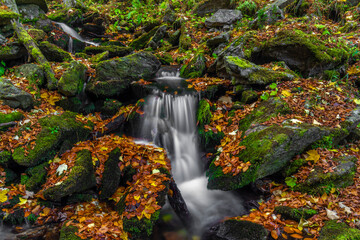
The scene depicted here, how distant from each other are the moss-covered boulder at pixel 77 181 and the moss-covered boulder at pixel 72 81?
2782mm

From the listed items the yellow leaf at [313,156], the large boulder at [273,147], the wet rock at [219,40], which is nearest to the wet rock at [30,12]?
the wet rock at [219,40]

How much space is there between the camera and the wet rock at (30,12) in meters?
9.41

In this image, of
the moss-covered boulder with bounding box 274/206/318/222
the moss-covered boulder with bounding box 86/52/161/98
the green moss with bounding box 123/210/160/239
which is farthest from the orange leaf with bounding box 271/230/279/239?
the moss-covered boulder with bounding box 86/52/161/98

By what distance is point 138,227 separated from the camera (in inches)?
129

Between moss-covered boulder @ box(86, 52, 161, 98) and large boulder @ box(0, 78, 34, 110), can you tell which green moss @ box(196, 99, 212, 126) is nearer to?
moss-covered boulder @ box(86, 52, 161, 98)

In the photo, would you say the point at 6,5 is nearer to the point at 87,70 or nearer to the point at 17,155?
the point at 87,70

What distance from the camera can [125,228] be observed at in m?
3.27

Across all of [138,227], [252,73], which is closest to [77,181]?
[138,227]

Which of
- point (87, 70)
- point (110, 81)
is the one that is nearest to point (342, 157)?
point (110, 81)

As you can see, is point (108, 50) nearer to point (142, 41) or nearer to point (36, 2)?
point (142, 41)

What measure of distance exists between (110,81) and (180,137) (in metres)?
3.13

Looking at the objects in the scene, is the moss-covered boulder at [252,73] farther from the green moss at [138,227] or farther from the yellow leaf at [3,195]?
the yellow leaf at [3,195]

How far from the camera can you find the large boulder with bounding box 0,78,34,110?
5113 millimetres

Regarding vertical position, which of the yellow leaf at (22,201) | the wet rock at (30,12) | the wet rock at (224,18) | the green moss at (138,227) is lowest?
the green moss at (138,227)
